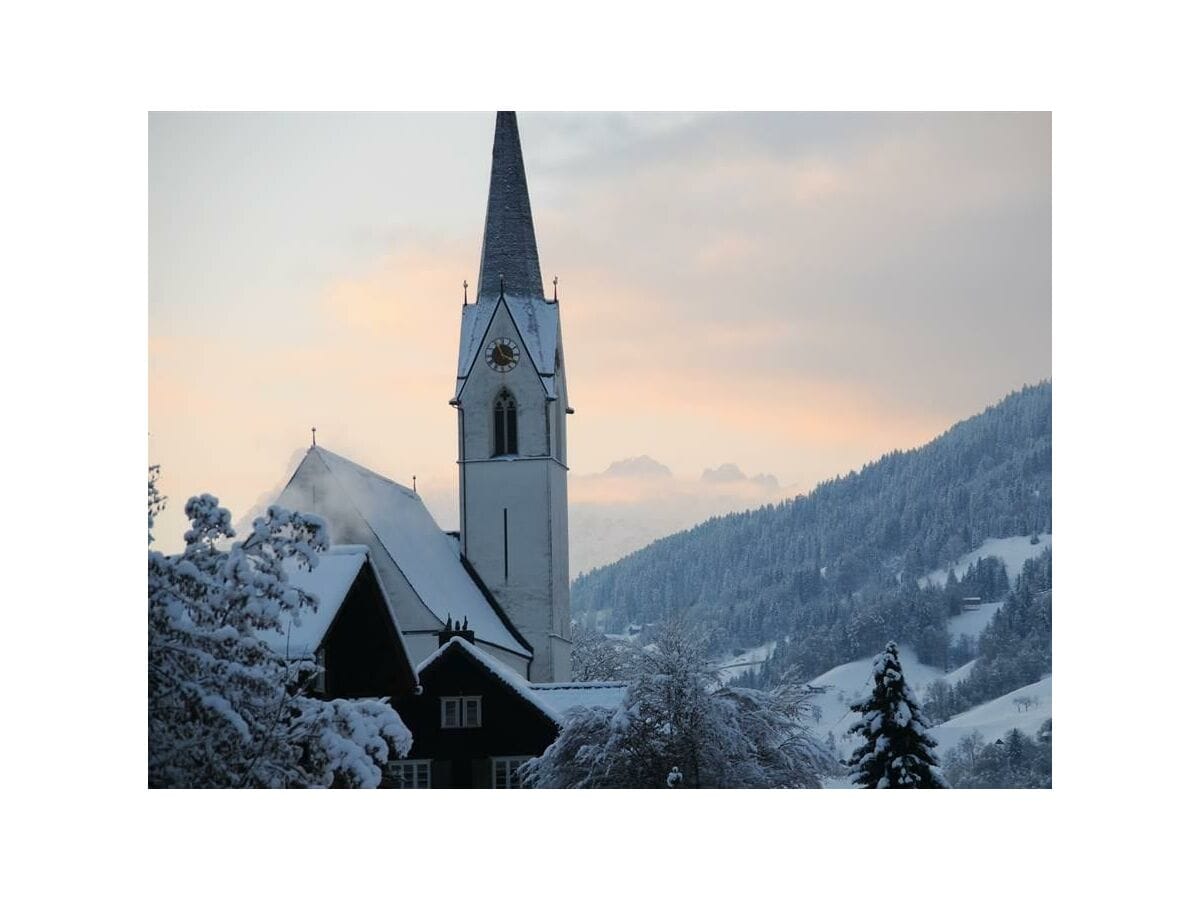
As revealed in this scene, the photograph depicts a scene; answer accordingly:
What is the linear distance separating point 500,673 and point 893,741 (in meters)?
4.77

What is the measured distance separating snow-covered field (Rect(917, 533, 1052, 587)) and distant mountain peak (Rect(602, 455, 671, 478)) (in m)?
3.36

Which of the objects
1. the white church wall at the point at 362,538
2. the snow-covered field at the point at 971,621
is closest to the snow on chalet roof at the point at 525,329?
the white church wall at the point at 362,538

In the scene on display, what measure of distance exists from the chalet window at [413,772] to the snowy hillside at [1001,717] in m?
5.12

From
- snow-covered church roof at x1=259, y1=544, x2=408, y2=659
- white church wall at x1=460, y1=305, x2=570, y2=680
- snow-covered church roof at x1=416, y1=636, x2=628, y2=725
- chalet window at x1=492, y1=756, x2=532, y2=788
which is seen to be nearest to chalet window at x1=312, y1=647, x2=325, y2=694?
snow-covered church roof at x1=259, y1=544, x2=408, y2=659

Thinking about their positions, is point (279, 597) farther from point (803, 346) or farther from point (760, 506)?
point (760, 506)

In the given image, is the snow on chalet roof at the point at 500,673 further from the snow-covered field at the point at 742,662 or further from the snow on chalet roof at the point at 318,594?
the snow on chalet roof at the point at 318,594

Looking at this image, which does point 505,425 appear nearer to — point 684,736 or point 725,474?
point 725,474

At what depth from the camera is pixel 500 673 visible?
19.9 m

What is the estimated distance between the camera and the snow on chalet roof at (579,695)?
19297mm

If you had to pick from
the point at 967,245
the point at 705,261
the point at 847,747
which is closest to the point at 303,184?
the point at 705,261

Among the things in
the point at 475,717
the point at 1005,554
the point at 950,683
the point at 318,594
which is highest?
the point at 1005,554

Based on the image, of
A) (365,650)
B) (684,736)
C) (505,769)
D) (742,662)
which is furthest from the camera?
(742,662)

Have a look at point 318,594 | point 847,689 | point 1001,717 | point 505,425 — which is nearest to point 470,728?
point 318,594
